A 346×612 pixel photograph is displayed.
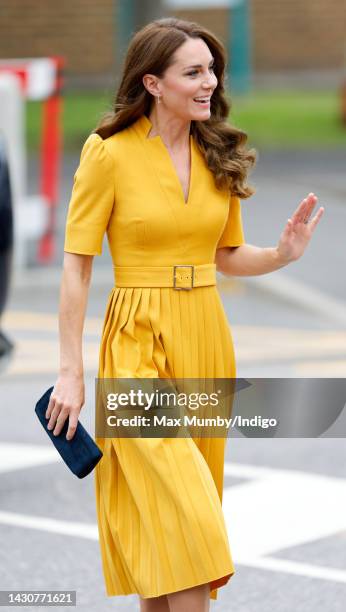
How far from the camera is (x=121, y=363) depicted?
4367 millimetres

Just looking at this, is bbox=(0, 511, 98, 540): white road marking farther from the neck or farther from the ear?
the ear

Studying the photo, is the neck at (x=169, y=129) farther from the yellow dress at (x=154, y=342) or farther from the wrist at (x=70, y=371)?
the wrist at (x=70, y=371)

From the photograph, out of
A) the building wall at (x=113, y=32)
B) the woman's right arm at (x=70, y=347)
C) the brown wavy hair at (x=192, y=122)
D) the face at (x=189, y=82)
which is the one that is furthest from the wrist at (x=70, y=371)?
the building wall at (x=113, y=32)

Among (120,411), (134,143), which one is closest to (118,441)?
(120,411)

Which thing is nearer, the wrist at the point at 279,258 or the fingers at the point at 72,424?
the fingers at the point at 72,424

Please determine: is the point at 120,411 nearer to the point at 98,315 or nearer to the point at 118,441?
the point at 118,441

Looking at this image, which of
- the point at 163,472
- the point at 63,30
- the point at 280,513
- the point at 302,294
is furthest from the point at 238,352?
the point at 63,30

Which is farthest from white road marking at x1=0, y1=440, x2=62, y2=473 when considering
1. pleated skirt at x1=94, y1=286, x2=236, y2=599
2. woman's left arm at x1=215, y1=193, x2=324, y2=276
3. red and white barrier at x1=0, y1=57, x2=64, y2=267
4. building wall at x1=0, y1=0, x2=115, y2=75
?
building wall at x1=0, y1=0, x2=115, y2=75

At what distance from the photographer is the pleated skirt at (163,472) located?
13.7 ft

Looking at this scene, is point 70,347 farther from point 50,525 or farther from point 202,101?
point 50,525

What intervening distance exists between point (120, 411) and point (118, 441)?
3.4 inches

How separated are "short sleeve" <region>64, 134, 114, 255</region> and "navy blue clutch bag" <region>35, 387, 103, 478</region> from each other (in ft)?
1.46

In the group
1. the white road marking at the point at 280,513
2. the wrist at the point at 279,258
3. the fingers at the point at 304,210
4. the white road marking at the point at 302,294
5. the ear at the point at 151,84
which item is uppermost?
the ear at the point at 151,84

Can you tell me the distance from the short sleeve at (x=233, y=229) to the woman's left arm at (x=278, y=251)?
4 cm
